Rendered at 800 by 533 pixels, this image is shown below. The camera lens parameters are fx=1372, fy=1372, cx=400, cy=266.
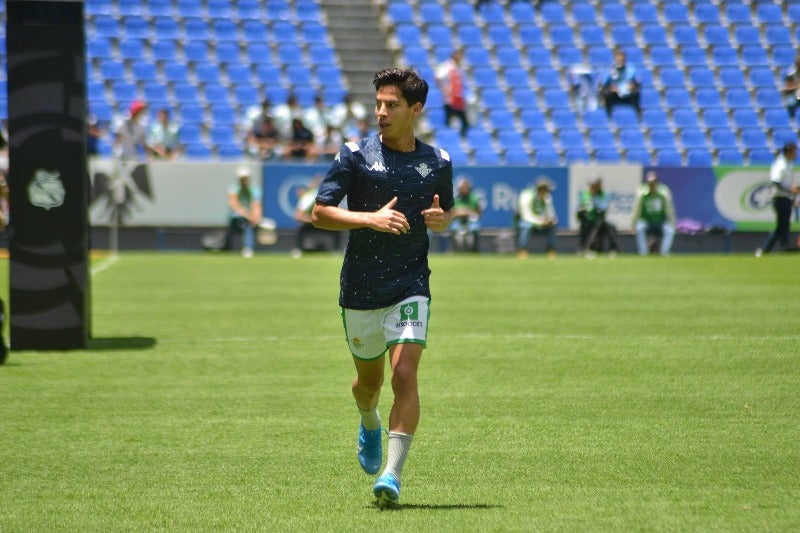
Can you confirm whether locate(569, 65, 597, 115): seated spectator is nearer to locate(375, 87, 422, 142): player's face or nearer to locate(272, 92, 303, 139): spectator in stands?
locate(272, 92, 303, 139): spectator in stands

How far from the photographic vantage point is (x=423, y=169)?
6820 mm

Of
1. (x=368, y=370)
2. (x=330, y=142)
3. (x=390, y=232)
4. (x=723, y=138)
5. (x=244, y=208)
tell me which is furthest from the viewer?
(x=723, y=138)

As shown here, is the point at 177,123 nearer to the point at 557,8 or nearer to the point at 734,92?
the point at 557,8

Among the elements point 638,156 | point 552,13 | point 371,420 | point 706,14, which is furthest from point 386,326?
point 706,14

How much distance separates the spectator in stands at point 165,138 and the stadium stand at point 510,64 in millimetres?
943

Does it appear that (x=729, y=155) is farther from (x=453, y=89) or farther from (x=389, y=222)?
(x=389, y=222)

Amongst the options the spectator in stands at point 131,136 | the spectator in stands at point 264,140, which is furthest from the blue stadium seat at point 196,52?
the spectator in stands at point 131,136

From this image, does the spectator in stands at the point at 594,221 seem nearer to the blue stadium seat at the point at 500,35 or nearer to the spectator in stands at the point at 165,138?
the blue stadium seat at the point at 500,35

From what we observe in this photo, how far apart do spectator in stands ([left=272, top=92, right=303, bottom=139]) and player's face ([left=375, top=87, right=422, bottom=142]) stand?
75.1 ft

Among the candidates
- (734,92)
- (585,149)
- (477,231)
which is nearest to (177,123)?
(477,231)

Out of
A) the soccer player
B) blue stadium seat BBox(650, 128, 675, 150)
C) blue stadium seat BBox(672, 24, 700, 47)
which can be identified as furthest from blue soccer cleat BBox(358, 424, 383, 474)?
blue stadium seat BBox(672, 24, 700, 47)

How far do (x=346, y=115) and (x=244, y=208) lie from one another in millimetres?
3541

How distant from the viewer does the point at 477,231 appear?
94.9 feet

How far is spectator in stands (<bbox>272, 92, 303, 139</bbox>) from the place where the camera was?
29469 mm
